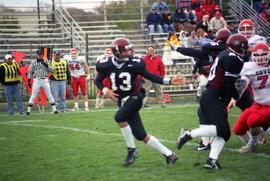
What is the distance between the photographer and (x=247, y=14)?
82.5 ft

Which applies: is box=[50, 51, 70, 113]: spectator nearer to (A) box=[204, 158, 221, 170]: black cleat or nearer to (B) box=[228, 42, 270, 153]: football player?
(B) box=[228, 42, 270, 153]: football player

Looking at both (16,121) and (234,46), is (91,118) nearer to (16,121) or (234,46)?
(16,121)

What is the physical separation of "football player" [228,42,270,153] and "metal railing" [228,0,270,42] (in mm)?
16011

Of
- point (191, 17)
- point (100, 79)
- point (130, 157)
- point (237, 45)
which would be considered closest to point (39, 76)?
point (191, 17)

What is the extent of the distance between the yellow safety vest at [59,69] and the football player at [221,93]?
10516mm

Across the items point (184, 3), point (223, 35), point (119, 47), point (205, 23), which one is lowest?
point (119, 47)

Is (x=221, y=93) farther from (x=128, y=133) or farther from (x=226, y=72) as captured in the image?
(x=128, y=133)

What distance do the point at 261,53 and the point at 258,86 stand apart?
1.68 ft

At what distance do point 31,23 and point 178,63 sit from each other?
8.29 meters

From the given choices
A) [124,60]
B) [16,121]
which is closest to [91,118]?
[16,121]

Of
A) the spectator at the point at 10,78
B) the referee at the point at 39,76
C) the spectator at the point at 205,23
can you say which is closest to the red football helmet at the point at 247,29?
the referee at the point at 39,76

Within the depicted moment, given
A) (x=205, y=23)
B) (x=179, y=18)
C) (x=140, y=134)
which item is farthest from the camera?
(x=179, y=18)

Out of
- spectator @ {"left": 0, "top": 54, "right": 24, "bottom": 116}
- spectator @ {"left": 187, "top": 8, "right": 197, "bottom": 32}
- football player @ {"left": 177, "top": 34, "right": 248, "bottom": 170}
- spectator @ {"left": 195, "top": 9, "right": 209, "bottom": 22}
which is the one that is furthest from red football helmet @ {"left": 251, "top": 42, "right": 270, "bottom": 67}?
spectator @ {"left": 195, "top": 9, "right": 209, "bottom": 22}

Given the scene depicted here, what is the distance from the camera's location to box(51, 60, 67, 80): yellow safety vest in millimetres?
17781
